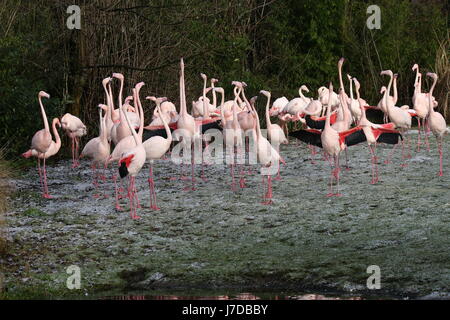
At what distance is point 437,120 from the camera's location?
33.4 feet

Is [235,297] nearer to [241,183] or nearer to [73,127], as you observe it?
[241,183]

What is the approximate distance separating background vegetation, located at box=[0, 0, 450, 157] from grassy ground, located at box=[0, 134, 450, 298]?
253cm

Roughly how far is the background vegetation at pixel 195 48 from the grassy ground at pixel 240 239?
2.53 meters

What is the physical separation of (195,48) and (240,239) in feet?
20.5

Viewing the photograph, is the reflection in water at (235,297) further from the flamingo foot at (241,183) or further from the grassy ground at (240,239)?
the flamingo foot at (241,183)

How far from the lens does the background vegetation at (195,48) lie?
38.1ft

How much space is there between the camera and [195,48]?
13.1m

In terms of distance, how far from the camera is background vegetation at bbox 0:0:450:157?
11602 mm

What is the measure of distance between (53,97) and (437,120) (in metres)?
5.40

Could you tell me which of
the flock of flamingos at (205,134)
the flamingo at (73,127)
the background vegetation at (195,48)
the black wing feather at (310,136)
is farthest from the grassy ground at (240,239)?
the background vegetation at (195,48)

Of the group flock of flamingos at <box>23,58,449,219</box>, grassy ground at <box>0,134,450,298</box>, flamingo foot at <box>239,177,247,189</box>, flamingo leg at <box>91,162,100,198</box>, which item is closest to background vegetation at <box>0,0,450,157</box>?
flock of flamingos at <box>23,58,449,219</box>
